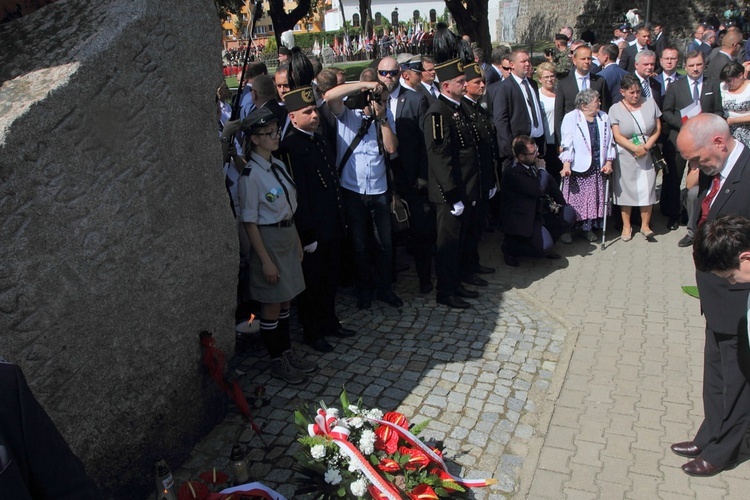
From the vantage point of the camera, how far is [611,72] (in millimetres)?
8711

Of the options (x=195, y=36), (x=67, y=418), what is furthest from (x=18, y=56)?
(x=67, y=418)

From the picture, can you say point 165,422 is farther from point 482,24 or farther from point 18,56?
point 482,24

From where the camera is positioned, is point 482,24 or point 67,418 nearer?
point 67,418

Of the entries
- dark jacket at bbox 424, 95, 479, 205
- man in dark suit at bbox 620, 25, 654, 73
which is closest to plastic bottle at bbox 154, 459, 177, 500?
dark jacket at bbox 424, 95, 479, 205

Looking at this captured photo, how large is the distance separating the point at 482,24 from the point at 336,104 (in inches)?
Answer: 619

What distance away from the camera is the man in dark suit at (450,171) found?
5855 mm

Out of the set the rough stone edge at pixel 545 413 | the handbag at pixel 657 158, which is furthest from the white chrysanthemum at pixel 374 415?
the handbag at pixel 657 158

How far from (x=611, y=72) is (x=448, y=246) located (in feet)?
13.9

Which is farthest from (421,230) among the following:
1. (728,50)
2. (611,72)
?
(728,50)

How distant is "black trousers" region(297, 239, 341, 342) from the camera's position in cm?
532

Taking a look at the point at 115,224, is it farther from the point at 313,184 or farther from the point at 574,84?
the point at 574,84

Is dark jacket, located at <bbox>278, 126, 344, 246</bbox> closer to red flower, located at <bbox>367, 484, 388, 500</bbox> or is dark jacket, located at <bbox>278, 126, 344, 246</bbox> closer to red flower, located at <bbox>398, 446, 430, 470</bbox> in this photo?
red flower, located at <bbox>398, 446, 430, 470</bbox>

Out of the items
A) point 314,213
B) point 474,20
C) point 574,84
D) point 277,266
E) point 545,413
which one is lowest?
point 545,413

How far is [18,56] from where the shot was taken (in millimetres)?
3264
